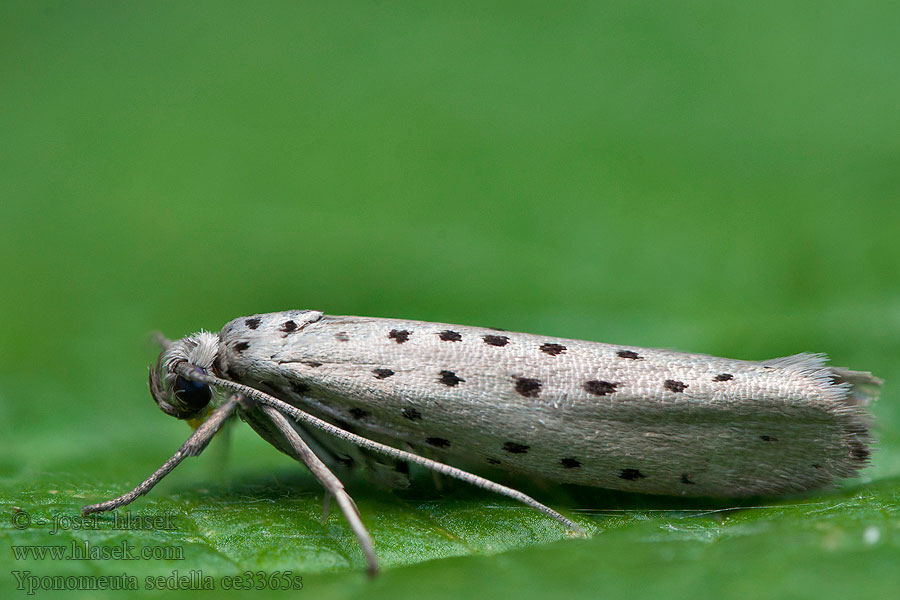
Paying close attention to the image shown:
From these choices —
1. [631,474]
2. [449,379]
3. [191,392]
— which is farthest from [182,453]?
[631,474]

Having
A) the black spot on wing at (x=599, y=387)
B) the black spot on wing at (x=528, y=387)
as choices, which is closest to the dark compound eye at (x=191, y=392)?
the black spot on wing at (x=528, y=387)

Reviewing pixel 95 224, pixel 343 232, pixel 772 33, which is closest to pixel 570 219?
pixel 343 232

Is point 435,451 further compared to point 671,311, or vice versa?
point 671,311

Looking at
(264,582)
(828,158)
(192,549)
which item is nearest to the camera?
(264,582)

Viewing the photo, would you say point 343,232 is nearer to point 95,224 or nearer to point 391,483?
point 95,224

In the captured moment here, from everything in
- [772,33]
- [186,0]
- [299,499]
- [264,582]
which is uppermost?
[186,0]

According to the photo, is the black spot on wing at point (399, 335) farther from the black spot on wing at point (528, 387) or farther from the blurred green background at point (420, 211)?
the blurred green background at point (420, 211)

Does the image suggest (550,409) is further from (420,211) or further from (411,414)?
(420,211)
